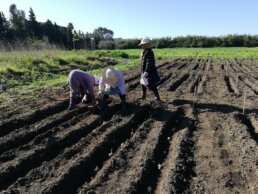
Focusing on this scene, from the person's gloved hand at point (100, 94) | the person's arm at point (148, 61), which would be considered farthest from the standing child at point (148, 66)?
the person's gloved hand at point (100, 94)

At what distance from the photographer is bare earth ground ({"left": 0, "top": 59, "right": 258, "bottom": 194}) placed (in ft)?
16.1

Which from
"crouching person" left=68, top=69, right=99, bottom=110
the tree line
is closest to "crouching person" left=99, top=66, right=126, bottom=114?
"crouching person" left=68, top=69, right=99, bottom=110

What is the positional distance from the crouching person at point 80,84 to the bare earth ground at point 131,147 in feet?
1.17

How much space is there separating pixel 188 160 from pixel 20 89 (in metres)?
7.49

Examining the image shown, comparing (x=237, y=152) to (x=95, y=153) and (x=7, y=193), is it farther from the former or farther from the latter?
(x=7, y=193)

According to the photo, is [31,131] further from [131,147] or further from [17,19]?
[17,19]

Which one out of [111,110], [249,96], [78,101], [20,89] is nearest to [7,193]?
[111,110]

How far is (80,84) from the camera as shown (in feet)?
27.6

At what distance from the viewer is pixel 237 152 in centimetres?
611

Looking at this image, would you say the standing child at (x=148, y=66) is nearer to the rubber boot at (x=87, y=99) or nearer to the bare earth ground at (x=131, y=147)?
the bare earth ground at (x=131, y=147)

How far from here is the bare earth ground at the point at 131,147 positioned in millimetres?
4918

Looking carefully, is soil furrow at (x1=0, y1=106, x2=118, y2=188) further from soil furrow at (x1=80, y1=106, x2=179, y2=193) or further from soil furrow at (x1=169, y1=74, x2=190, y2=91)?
soil furrow at (x1=169, y1=74, x2=190, y2=91)

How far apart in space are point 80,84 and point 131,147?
106 inches

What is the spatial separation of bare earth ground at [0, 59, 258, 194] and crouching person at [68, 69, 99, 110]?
1.17 ft
